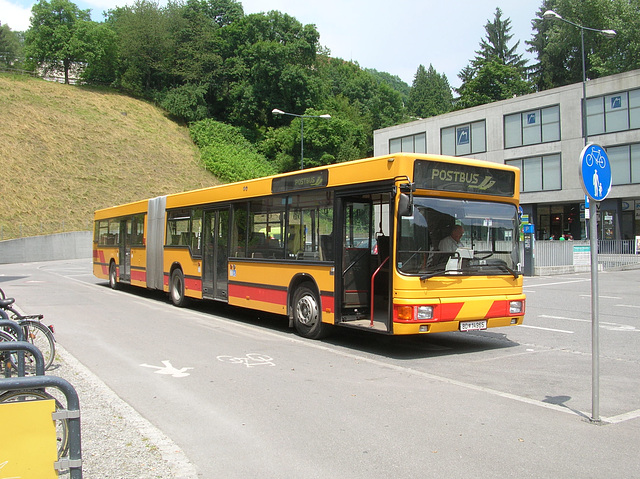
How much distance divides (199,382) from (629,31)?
56.4 m

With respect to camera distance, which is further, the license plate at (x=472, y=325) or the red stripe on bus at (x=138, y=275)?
the red stripe on bus at (x=138, y=275)

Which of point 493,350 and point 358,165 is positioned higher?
point 358,165

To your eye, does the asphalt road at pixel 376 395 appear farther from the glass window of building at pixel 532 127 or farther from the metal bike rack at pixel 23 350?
the glass window of building at pixel 532 127

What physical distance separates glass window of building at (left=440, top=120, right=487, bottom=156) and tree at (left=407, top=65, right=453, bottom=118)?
5137 cm

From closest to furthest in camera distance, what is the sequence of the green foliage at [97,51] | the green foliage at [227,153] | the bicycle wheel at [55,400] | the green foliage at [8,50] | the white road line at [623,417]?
the bicycle wheel at [55,400] < the white road line at [623,417] < the green foliage at [227,153] < the green foliage at [97,51] < the green foliage at [8,50]

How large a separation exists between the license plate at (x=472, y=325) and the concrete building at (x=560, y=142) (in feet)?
97.3

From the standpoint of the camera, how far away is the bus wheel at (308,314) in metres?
10.2

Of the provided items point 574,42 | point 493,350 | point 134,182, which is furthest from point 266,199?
point 574,42

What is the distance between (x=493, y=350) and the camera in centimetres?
942

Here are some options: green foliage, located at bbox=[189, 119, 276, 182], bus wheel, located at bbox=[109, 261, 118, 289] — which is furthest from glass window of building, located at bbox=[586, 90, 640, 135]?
green foliage, located at bbox=[189, 119, 276, 182]

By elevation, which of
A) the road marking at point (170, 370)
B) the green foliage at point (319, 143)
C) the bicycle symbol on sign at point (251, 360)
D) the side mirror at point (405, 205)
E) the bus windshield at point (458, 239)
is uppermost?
the green foliage at point (319, 143)

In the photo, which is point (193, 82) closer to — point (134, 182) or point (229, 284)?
point (134, 182)

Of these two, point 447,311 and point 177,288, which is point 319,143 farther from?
point 447,311

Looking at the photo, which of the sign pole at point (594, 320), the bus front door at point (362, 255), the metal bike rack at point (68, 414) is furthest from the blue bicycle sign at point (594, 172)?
the metal bike rack at point (68, 414)
